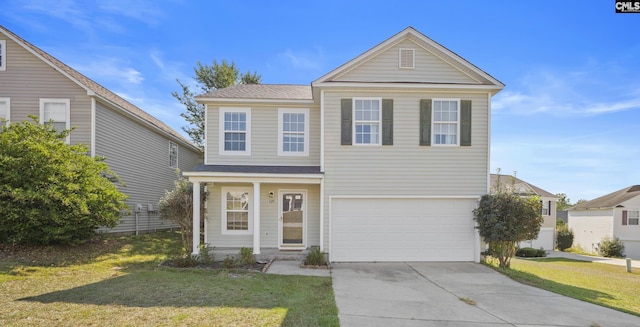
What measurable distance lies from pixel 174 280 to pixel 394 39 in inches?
378

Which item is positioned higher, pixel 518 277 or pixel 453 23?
pixel 453 23

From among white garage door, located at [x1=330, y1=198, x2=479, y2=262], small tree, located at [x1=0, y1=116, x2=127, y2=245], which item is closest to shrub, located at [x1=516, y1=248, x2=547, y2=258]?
white garage door, located at [x1=330, y1=198, x2=479, y2=262]

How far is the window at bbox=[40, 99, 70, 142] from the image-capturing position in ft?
38.4

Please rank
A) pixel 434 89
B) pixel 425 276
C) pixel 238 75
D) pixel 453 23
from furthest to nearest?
pixel 238 75 → pixel 453 23 → pixel 434 89 → pixel 425 276

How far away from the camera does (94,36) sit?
12.6 metres

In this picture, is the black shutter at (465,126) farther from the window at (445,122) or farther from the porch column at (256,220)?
the porch column at (256,220)

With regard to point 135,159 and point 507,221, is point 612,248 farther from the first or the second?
point 135,159

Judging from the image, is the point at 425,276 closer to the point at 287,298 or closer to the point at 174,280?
the point at 287,298

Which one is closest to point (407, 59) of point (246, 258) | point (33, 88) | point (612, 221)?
point (246, 258)

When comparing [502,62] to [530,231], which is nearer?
[530,231]

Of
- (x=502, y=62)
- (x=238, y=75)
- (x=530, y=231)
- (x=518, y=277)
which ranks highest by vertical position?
(x=238, y=75)

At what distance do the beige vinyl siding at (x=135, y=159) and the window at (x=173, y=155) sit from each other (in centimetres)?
36

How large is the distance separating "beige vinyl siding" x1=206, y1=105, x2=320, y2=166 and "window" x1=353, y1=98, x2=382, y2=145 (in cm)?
171

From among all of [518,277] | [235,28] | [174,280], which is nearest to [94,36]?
[235,28]
